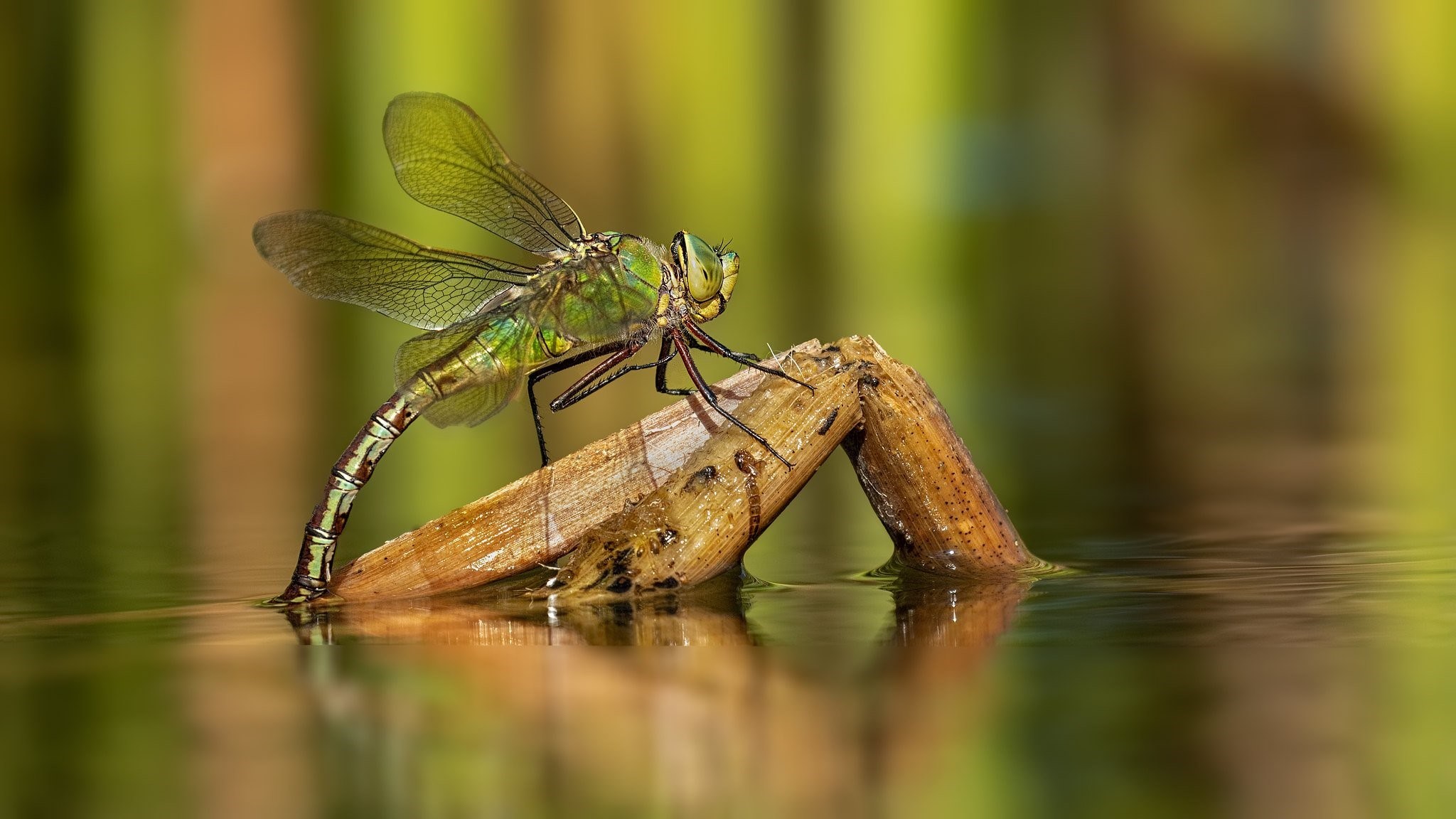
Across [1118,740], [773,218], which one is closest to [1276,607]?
[1118,740]

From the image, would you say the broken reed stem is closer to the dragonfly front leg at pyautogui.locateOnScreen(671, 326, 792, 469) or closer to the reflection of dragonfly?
the dragonfly front leg at pyautogui.locateOnScreen(671, 326, 792, 469)

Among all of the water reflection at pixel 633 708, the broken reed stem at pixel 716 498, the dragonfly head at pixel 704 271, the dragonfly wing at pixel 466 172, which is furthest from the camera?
the dragonfly wing at pixel 466 172

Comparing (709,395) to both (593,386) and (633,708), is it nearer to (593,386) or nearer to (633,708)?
(593,386)

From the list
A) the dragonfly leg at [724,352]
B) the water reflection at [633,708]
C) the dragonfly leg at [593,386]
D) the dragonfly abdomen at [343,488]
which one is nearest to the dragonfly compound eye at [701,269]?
the dragonfly leg at [724,352]

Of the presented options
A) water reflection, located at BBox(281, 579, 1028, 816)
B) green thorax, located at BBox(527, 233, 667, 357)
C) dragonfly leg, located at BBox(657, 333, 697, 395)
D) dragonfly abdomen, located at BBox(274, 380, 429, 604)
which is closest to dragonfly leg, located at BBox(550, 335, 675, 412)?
dragonfly leg, located at BBox(657, 333, 697, 395)

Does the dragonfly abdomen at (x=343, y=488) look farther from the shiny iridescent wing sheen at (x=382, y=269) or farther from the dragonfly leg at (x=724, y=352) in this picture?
the dragonfly leg at (x=724, y=352)

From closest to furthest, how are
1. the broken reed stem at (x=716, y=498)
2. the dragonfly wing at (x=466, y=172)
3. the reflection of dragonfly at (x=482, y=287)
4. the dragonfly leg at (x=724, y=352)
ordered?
the broken reed stem at (x=716, y=498), the dragonfly leg at (x=724, y=352), the reflection of dragonfly at (x=482, y=287), the dragonfly wing at (x=466, y=172)
